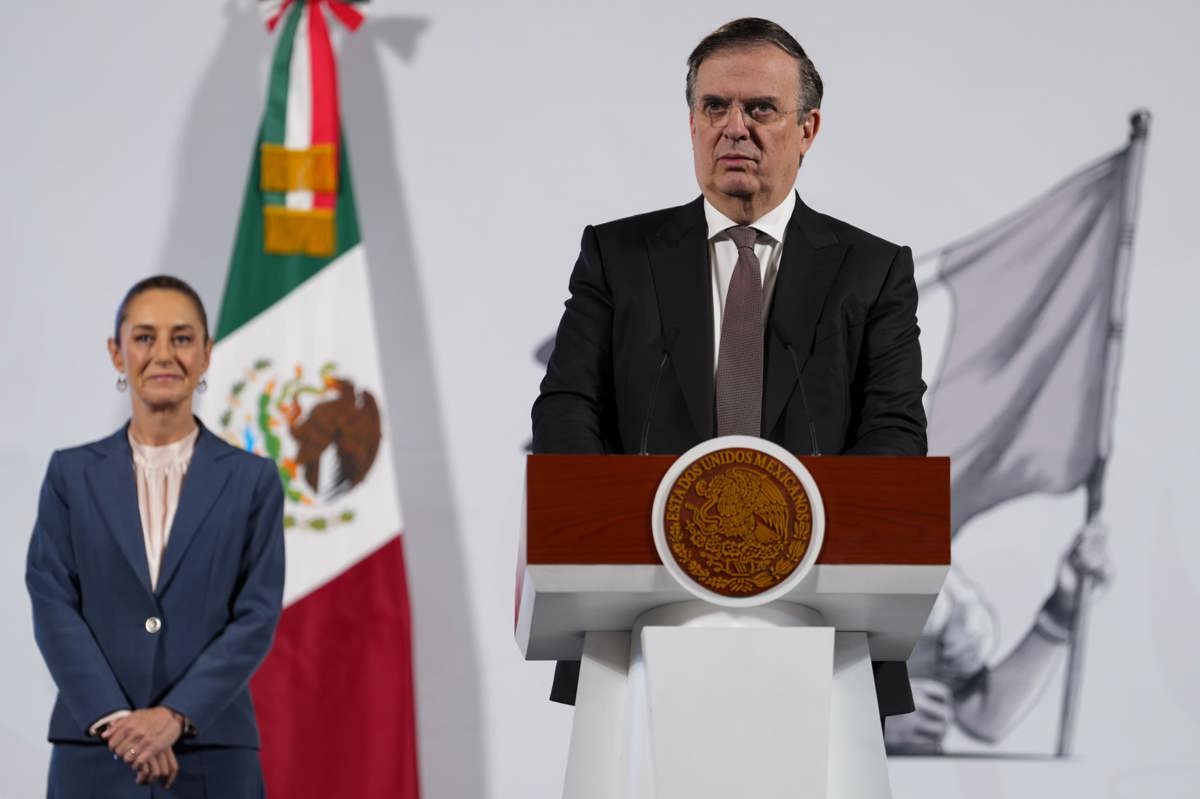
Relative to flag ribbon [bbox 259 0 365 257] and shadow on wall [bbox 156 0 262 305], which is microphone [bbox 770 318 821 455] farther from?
shadow on wall [bbox 156 0 262 305]

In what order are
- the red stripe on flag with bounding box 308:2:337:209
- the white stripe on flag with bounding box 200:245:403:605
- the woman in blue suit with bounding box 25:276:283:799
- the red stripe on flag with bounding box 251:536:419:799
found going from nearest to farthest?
the woman in blue suit with bounding box 25:276:283:799 < the red stripe on flag with bounding box 251:536:419:799 < the white stripe on flag with bounding box 200:245:403:605 < the red stripe on flag with bounding box 308:2:337:209

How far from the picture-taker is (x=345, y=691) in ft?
14.3

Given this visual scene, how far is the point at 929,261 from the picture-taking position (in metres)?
4.66

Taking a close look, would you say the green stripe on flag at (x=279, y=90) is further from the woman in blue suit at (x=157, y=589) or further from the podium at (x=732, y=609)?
the podium at (x=732, y=609)

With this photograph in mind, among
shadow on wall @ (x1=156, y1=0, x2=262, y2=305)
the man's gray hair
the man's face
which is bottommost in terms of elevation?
the man's face

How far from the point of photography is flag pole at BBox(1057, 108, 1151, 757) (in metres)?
4.52

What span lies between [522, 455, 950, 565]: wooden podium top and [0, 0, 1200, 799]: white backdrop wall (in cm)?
282

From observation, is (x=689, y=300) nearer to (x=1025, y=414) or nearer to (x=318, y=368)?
(x=318, y=368)

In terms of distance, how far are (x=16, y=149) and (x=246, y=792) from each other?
7.83 ft

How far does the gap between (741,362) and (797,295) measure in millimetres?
136

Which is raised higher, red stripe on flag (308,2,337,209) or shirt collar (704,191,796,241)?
red stripe on flag (308,2,337,209)

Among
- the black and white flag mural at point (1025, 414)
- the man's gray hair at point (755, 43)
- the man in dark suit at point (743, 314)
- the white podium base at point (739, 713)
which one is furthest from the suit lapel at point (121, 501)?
the black and white flag mural at point (1025, 414)

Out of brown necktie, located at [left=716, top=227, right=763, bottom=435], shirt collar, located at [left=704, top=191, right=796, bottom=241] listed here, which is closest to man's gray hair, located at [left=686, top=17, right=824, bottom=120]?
shirt collar, located at [left=704, top=191, right=796, bottom=241]

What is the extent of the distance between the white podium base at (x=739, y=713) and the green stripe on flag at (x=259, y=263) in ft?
9.72
